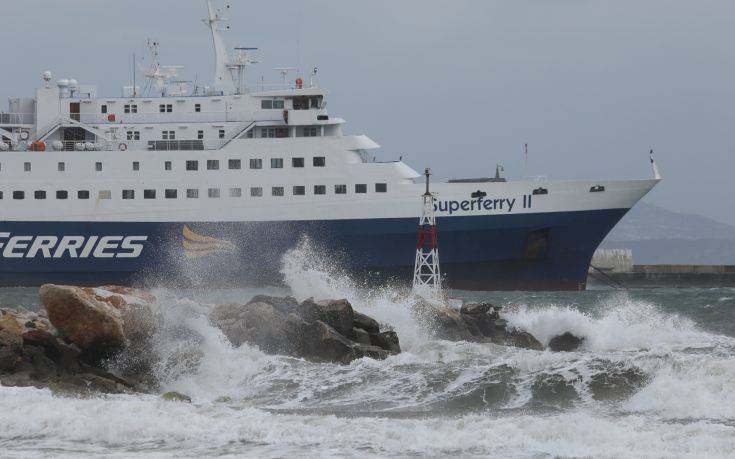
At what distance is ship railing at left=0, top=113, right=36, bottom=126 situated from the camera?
41.1 metres

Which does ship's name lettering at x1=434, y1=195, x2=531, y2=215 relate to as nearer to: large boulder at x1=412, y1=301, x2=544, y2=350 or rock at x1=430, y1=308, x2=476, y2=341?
large boulder at x1=412, y1=301, x2=544, y2=350

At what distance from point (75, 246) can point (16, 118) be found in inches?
239

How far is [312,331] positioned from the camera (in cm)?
2023

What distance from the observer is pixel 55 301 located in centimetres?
1856

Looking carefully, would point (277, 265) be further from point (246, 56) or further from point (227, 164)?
point (246, 56)

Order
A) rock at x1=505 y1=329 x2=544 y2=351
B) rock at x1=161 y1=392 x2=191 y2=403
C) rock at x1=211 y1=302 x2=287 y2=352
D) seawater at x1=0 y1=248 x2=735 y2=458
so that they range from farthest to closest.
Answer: rock at x1=505 y1=329 x2=544 y2=351
rock at x1=211 y1=302 x2=287 y2=352
rock at x1=161 y1=392 x2=191 y2=403
seawater at x1=0 y1=248 x2=735 y2=458

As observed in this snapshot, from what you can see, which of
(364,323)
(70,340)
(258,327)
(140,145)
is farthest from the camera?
(140,145)

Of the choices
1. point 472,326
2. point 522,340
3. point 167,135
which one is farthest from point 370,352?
point 167,135

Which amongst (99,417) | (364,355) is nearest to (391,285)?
(364,355)

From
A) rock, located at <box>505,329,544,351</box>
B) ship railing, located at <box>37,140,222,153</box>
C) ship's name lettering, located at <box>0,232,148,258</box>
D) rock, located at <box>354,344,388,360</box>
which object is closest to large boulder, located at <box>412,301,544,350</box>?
rock, located at <box>505,329,544,351</box>

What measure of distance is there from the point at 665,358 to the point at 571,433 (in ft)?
13.0

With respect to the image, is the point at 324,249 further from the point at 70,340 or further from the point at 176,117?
the point at 70,340

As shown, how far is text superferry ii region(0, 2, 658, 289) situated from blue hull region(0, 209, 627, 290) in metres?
0.05

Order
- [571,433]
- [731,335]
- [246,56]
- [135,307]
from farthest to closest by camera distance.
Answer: [246,56], [731,335], [135,307], [571,433]
